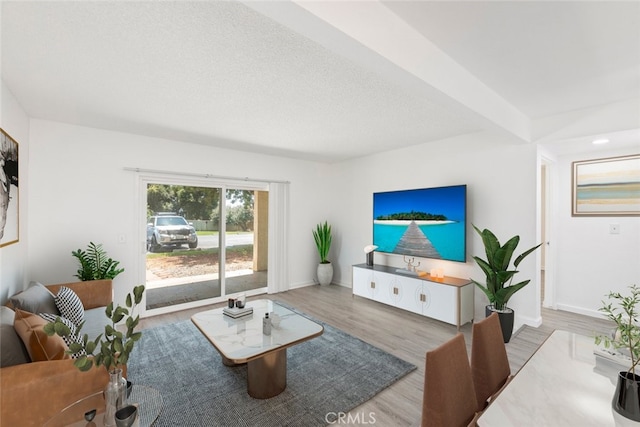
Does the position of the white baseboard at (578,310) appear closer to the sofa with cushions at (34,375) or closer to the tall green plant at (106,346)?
the tall green plant at (106,346)

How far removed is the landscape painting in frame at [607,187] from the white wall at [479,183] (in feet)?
3.68

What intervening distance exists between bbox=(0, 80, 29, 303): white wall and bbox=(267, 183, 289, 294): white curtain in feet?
10.3

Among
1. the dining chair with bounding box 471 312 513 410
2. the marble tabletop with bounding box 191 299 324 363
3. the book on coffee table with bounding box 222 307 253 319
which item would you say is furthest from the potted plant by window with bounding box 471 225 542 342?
the book on coffee table with bounding box 222 307 253 319

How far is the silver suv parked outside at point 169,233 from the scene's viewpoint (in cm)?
402

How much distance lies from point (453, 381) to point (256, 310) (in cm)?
222

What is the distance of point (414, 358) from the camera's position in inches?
109

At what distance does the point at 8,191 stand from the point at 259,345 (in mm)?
2452

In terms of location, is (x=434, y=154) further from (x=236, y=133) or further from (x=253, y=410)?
(x=253, y=410)

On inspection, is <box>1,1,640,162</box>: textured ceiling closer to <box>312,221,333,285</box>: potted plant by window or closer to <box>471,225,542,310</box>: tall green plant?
<box>471,225,542,310</box>: tall green plant

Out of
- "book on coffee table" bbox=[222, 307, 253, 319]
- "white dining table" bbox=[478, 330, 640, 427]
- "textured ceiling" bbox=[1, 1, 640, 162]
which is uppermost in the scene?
"textured ceiling" bbox=[1, 1, 640, 162]

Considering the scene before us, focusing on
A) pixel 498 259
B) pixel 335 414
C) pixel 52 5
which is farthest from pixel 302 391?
pixel 52 5

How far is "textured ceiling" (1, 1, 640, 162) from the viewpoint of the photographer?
Answer: 1.54 metres

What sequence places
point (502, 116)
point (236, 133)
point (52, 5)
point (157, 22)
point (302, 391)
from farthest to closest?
point (236, 133), point (502, 116), point (302, 391), point (157, 22), point (52, 5)

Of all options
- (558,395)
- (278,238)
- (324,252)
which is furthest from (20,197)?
(558,395)
